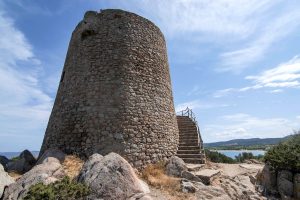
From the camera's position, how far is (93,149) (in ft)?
41.1

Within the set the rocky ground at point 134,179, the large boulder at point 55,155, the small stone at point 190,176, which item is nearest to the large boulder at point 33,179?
the rocky ground at point 134,179

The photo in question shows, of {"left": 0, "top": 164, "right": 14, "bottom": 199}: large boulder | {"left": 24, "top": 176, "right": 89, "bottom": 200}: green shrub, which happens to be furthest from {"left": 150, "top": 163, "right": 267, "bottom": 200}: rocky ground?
{"left": 0, "top": 164, "right": 14, "bottom": 199}: large boulder

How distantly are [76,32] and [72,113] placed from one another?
4989 mm

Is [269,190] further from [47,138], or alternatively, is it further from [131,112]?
[47,138]

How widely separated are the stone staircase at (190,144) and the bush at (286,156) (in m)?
3.55

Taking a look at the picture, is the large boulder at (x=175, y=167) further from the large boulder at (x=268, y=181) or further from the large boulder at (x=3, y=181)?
the large boulder at (x=3, y=181)

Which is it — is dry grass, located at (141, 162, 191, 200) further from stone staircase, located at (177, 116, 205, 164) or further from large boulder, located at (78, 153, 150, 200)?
large boulder, located at (78, 153, 150, 200)

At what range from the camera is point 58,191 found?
23.9 ft

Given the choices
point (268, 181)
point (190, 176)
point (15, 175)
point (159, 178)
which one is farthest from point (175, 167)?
point (15, 175)

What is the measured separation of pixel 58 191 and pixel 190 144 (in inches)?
396

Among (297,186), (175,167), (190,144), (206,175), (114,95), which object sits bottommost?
(297,186)

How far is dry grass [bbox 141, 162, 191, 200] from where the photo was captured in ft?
33.9

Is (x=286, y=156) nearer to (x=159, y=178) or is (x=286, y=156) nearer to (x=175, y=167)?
(x=175, y=167)

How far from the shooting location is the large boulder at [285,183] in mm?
13203
